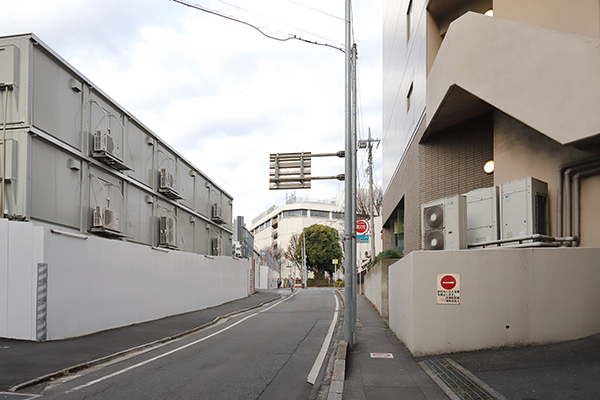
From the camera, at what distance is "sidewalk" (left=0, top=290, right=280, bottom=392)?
962cm

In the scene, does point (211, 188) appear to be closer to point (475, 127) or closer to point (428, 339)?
point (475, 127)

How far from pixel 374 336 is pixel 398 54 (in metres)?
14.3

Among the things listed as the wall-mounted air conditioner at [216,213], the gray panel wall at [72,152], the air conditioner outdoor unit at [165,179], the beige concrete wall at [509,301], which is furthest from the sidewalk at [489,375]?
the wall-mounted air conditioner at [216,213]

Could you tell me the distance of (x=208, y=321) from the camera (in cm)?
2038

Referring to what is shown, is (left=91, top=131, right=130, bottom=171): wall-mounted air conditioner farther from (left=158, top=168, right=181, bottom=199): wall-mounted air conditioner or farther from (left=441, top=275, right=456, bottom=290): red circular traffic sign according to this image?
(left=441, top=275, right=456, bottom=290): red circular traffic sign

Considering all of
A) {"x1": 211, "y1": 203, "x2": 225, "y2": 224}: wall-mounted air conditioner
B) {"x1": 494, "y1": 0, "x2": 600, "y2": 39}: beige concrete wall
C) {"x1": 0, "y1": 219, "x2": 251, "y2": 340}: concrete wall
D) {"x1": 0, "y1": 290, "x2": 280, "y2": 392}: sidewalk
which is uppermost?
{"x1": 494, "y1": 0, "x2": 600, "y2": 39}: beige concrete wall

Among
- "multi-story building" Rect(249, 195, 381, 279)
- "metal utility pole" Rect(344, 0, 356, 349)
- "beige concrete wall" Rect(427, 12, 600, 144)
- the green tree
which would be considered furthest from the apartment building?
"multi-story building" Rect(249, 195, 381, 279)

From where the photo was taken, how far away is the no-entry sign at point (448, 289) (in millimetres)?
10320

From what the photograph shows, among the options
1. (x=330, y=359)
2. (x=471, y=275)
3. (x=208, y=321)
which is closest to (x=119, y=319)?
(x=208, y=321)

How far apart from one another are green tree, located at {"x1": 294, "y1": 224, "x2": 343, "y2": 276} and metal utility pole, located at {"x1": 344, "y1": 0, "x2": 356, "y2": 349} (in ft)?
205

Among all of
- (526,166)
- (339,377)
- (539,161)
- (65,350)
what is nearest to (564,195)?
(539,161)

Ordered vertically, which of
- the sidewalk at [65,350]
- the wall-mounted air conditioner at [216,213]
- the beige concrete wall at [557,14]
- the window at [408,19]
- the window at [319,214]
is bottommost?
the sidewalk at [65,350]

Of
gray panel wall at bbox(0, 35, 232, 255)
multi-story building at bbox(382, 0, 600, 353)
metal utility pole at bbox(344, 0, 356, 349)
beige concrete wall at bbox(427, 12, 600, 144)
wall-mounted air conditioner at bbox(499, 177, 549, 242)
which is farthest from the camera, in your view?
gray panel wall at bbox(0, 35, 232, 255)

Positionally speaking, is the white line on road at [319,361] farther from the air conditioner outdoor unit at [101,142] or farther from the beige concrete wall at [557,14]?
the air conditioner outdoor unit at [101,142]
